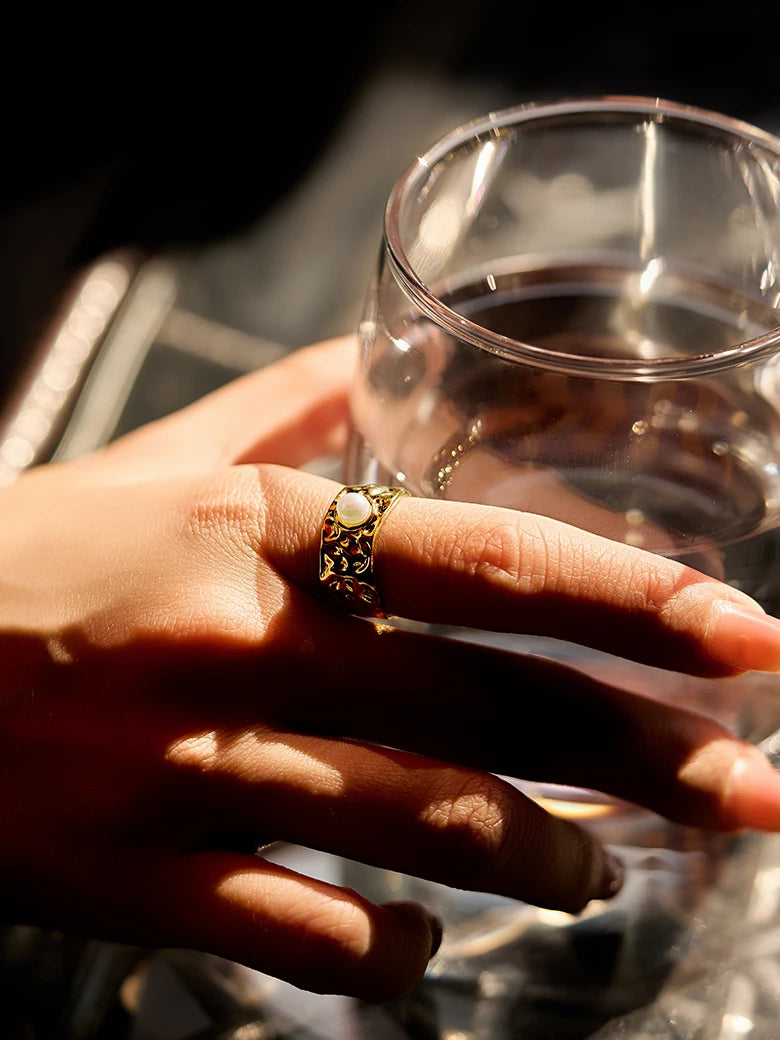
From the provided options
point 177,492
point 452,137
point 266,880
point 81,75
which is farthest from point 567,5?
point 266,880

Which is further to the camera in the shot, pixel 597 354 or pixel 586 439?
pixel 597 354

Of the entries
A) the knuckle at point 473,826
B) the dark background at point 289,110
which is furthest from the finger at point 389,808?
the dark background at point 289,110

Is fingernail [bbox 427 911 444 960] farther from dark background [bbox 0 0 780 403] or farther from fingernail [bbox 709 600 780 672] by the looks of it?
dark background [bbox 0 0 780 403]

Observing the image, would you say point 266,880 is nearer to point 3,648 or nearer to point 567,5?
point 3,648

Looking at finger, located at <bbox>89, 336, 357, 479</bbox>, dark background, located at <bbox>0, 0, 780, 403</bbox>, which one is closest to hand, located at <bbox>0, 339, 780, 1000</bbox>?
finger, located at <bbox>89, 336, 357, 479</bbox>

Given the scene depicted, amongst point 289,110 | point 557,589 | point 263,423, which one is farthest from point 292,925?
point 289,110

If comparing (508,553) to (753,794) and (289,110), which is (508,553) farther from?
(289,110)

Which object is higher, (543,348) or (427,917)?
(543,348)
